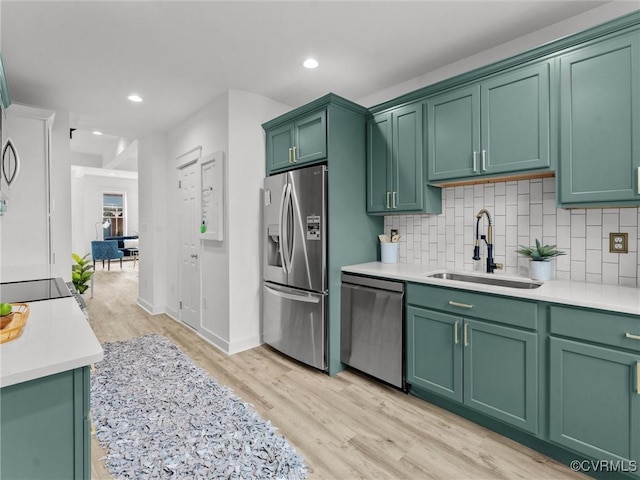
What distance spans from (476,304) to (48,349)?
2065 mm

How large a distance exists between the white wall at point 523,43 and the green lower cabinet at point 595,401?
1896mm

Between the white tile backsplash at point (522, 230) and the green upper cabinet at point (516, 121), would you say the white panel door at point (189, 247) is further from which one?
the green upper cabinet at point (516, 121)

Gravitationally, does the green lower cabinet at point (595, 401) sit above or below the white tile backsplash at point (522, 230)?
below

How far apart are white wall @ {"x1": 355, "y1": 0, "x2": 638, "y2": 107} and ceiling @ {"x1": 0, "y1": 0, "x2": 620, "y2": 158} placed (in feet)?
0.18

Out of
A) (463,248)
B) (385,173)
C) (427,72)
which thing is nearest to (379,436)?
(463,248)

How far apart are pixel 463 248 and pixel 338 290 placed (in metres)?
1.10

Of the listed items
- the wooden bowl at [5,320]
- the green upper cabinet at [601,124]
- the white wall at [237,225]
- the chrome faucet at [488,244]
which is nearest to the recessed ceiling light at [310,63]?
the white wall at [237,225]

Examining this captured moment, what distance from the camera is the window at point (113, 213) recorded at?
34.8 ft

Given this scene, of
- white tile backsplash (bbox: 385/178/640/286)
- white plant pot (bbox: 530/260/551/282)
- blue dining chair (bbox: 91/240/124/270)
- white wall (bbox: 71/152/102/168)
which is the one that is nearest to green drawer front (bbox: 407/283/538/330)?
white plant pot (bbox: 530/260/551/282)

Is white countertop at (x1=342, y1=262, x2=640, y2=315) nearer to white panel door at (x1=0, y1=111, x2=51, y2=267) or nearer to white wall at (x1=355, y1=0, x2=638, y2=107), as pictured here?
white wall at (x1=355, y1=0, x2=638, y2=107)

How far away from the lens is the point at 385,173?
9.37 ft

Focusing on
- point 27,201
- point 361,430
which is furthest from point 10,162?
point 361,430

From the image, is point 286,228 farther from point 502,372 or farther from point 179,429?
point 502,372

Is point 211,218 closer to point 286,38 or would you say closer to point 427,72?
point 286,38
